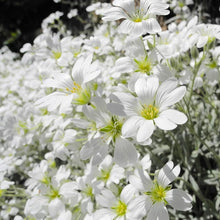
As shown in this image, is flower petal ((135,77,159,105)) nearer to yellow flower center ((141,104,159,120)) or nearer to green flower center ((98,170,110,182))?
yellow flower center ((141,104,159,120))

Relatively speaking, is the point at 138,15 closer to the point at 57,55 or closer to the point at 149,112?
the point at 149,112

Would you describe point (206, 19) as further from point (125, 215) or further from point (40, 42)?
point (125, 215)

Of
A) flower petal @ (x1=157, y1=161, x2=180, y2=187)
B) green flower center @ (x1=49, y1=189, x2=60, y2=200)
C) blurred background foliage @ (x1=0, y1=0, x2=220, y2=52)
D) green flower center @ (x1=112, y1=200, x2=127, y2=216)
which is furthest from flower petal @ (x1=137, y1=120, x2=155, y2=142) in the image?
A: blurred background foliage @ (x1=0, y1=0, x2=220, y2=52)

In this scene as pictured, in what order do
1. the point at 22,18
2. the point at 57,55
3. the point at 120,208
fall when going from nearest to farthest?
Answer: the point at 120,208 < the point at 57,55 < the point at 22,18

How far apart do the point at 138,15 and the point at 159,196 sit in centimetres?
84

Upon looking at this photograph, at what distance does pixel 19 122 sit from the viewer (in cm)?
208

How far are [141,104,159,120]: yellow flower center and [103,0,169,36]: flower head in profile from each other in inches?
12.4

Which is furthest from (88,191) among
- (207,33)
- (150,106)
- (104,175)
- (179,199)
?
(207,33)

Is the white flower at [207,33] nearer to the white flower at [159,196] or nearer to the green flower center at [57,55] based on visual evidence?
the white flower at [159,196]

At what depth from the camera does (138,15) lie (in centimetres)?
128

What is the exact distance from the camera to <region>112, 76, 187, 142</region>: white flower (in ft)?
3.34

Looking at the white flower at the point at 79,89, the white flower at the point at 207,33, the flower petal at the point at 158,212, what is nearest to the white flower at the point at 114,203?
the flower petal at the point at 158,212

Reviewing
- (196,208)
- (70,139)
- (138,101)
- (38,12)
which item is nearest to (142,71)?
(138,101)

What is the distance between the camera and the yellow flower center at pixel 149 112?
44.3 inches
